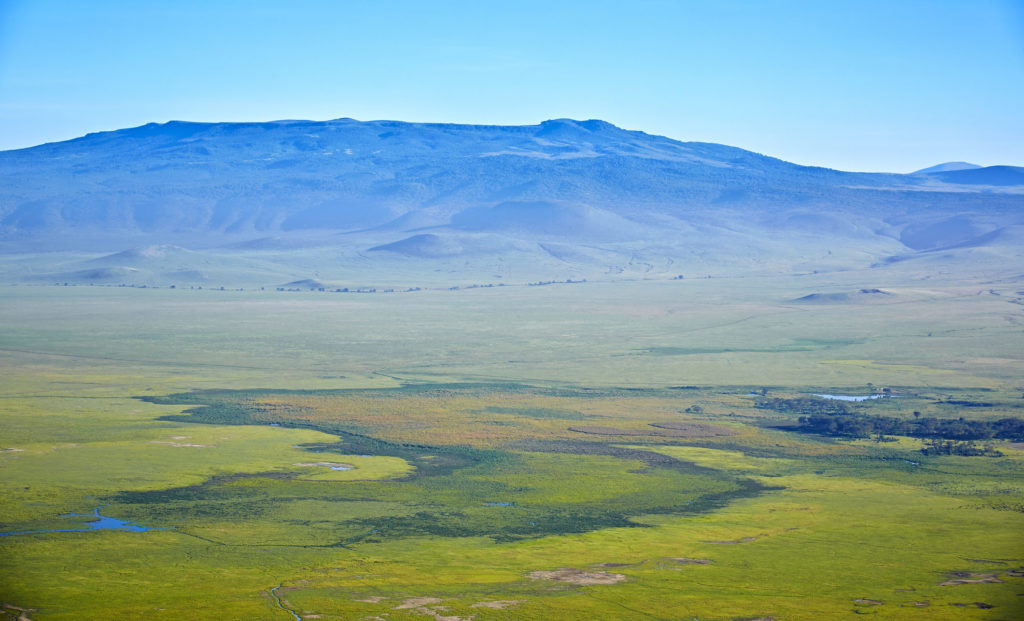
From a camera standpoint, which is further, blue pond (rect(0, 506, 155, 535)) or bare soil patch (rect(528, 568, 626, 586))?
blue pond (rect(0, 506, 155, 535))

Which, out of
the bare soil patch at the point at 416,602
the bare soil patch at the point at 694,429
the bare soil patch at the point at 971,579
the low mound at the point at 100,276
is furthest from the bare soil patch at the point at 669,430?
the low mound at the point at 100,276

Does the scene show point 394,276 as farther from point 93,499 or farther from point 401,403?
point 93,499

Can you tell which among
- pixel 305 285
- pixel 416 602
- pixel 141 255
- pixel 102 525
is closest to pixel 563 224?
pixel 305 285

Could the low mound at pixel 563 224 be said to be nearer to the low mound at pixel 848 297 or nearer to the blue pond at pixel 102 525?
the low mound at pixel 848 297

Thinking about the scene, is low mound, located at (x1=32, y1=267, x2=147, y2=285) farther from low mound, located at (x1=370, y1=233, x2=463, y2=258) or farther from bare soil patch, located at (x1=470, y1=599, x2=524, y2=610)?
bare soil patch, located at (x1=470, y1=599, x2=524, y2=610)

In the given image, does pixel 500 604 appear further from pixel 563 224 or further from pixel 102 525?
pixel 563 224

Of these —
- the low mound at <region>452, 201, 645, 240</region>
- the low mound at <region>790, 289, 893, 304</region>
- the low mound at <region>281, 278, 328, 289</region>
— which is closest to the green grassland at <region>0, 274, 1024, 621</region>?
the low mound at <region>790, 289, 893, 304</region>

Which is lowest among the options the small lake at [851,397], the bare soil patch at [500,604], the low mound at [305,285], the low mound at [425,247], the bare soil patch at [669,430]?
the bare soil patch at [500,604]

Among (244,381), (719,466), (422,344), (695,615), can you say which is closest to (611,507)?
(719,466)
